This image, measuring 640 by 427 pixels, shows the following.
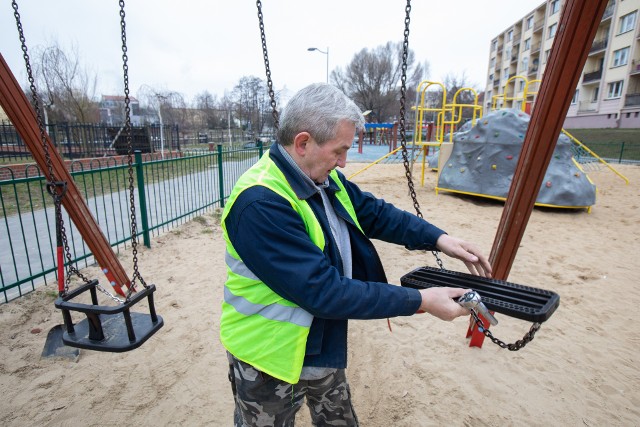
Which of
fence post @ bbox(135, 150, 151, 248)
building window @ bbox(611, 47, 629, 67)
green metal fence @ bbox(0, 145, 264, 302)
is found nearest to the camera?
green metal fence @ bbox(0, 145, 264, 302)

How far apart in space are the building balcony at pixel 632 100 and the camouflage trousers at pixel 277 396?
1312 inches

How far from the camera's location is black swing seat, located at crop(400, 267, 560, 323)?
53.2 inches

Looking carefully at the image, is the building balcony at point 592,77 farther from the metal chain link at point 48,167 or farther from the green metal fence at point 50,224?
the metal chain link at point 48,167

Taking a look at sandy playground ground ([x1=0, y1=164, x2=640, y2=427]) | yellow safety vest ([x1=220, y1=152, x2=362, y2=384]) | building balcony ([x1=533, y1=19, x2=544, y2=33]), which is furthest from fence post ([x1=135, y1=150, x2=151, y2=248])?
building balcony ([x1=533, y1=19, x2=544, y2=33])

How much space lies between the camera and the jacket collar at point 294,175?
4.15ft

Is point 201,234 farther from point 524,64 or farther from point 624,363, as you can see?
point 524,64

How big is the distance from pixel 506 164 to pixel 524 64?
4289 centimetres

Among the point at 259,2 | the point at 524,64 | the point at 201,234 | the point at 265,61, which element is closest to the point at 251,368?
the point at 265,61

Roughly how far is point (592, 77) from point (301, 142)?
37.7 meters

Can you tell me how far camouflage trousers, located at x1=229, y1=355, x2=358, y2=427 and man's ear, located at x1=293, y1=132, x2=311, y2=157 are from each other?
0.81 meters

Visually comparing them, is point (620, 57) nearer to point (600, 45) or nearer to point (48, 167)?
point (600, 45)

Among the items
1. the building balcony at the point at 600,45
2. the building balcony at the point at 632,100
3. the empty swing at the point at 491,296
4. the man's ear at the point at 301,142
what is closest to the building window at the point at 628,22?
the building balcony at the point at 600,45

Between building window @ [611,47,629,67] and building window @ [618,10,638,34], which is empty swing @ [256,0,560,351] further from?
building window @ [611,47,629,67]

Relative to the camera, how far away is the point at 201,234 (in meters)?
6.22
